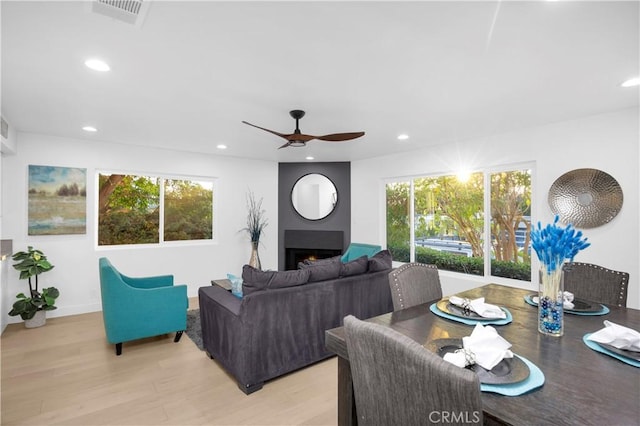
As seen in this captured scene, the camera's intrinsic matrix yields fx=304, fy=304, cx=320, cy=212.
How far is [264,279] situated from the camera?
2.45m

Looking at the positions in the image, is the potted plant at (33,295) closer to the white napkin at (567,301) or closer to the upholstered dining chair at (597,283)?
the white napkin at (567,301)

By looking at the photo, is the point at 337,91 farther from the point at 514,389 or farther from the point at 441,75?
the point at 514,389

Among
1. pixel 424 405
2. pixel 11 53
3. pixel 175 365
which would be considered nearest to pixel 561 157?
pixel 424 405

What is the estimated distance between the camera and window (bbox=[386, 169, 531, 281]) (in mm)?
3904

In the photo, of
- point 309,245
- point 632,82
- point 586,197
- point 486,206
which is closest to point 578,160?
point 586,197

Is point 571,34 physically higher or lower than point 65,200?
higher

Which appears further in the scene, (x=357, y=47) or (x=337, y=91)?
(x=337, y=91)

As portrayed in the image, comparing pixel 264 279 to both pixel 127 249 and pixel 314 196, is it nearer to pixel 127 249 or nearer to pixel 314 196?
pixel 127 249

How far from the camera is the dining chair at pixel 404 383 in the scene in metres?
0.70

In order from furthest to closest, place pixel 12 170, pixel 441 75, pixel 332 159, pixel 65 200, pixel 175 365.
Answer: pixel 332 159
pixel 65 200
pixel 12 170
pixel 175 365
pixel 441 75

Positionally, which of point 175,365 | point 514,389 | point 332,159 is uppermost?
point 332,159

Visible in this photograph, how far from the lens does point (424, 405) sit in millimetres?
785

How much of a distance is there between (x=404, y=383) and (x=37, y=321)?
4.77 m

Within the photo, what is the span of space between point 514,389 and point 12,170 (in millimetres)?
5339
